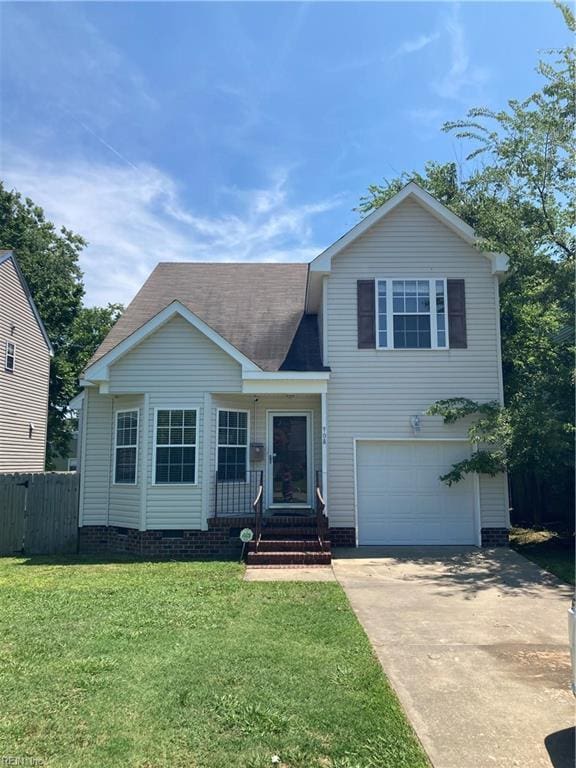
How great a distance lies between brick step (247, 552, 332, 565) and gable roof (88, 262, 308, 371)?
377 centimetres

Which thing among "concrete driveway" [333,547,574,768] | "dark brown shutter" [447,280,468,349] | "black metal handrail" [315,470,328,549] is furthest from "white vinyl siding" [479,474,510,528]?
"black metal handrail" [315,470,328,549]

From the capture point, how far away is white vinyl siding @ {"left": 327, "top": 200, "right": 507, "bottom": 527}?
1062cm

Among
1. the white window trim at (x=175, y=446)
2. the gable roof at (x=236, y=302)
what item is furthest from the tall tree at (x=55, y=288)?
the white window trim at (x=175, y=446)

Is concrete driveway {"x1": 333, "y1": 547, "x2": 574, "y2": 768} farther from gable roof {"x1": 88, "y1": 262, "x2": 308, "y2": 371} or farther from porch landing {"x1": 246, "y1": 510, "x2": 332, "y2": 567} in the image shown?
gable roof {"x1": 88, "y1": 262, "x2": 308, "y2": 371}

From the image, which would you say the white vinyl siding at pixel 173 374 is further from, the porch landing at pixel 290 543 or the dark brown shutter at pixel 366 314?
the dark brown shutter at pixel 366 314

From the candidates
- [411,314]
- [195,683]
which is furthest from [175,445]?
[195,683]

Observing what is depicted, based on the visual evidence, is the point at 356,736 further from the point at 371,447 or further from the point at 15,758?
the point at 371,447

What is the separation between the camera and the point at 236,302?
1320 cm

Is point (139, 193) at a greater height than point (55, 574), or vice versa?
point (139, 193)

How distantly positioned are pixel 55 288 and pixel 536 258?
82.4 ft

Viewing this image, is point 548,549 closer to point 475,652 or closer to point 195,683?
point 475,652

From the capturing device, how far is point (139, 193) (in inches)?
478

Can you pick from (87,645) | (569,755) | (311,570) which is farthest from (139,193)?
(569,755)

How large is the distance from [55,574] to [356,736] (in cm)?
684
